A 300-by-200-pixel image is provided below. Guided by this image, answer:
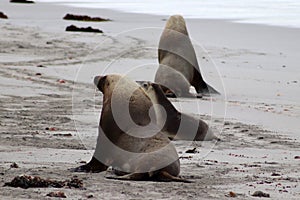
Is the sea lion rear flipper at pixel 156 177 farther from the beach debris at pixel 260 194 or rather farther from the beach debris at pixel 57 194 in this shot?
the beach debris at pixel 57 194

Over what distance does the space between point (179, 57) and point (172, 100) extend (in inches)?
39.3

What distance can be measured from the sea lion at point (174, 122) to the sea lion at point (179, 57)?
116 inches

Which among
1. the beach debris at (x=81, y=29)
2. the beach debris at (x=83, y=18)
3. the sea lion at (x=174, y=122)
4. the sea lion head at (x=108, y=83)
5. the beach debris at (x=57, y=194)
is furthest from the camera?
the beach debris at (x=83, y=18)

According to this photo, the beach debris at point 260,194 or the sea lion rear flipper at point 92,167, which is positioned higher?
the beach debris at point 260,194

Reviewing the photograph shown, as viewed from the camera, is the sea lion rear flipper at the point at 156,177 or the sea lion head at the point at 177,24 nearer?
the sea lion rear flipper at the point at 156,177

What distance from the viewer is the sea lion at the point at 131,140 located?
6211 mm

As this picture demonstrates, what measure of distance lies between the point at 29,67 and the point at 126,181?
27.0 feet

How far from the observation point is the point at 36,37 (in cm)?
1845

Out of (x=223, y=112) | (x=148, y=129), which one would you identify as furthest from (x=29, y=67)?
(x=148, y=129)

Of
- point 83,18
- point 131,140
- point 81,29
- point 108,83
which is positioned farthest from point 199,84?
point 83,18

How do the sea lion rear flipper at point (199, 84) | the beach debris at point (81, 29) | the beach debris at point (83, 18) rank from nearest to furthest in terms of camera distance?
the sea lion rear flipper at point (199, 84) → the beach debris at point (81, 29) → the beach debris at point (83, 18)

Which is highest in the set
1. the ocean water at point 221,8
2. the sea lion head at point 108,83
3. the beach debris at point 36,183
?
the sea lion head at point 108,83

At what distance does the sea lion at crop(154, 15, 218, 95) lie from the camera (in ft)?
38.2

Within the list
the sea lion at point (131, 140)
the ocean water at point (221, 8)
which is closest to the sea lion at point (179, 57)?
the sea lion at point (131, 140)
